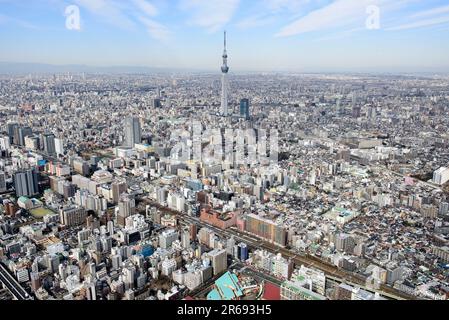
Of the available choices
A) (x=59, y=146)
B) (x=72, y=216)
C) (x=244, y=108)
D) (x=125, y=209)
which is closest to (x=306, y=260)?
(x=125, y=209)

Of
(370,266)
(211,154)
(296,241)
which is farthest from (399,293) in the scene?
(211,154)

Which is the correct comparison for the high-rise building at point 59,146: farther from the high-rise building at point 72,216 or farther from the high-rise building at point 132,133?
the high-rise building at point 72,216

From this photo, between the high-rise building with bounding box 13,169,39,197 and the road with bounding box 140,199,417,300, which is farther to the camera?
the high-rise building with bounding box 13,169,39,197

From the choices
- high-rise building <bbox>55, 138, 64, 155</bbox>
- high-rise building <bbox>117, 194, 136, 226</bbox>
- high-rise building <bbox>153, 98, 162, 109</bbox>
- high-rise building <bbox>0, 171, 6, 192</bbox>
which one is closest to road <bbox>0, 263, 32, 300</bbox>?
high-rise building <bbox>117, 194, 136, 226</bbox>

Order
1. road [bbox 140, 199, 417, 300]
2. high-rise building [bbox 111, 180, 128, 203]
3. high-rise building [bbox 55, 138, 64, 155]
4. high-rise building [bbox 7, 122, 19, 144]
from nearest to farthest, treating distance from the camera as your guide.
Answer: road [bbox 140, 199, 417, 300] < high-rise building [bbox 111, 180, 128, 203] < high-rise building [bbox 55, 138, 64, 155] < high-rise building [bbox 7, 122, 19, 144]

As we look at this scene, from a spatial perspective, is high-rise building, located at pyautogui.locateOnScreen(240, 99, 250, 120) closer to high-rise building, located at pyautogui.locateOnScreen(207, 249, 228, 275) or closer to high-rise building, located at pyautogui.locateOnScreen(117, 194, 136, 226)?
high-rise building, located at pyautogui.locateOnScreen(117, 194, 136, 226)

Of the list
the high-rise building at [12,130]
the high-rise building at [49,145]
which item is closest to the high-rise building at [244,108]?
the high-rise building at [49,145]
